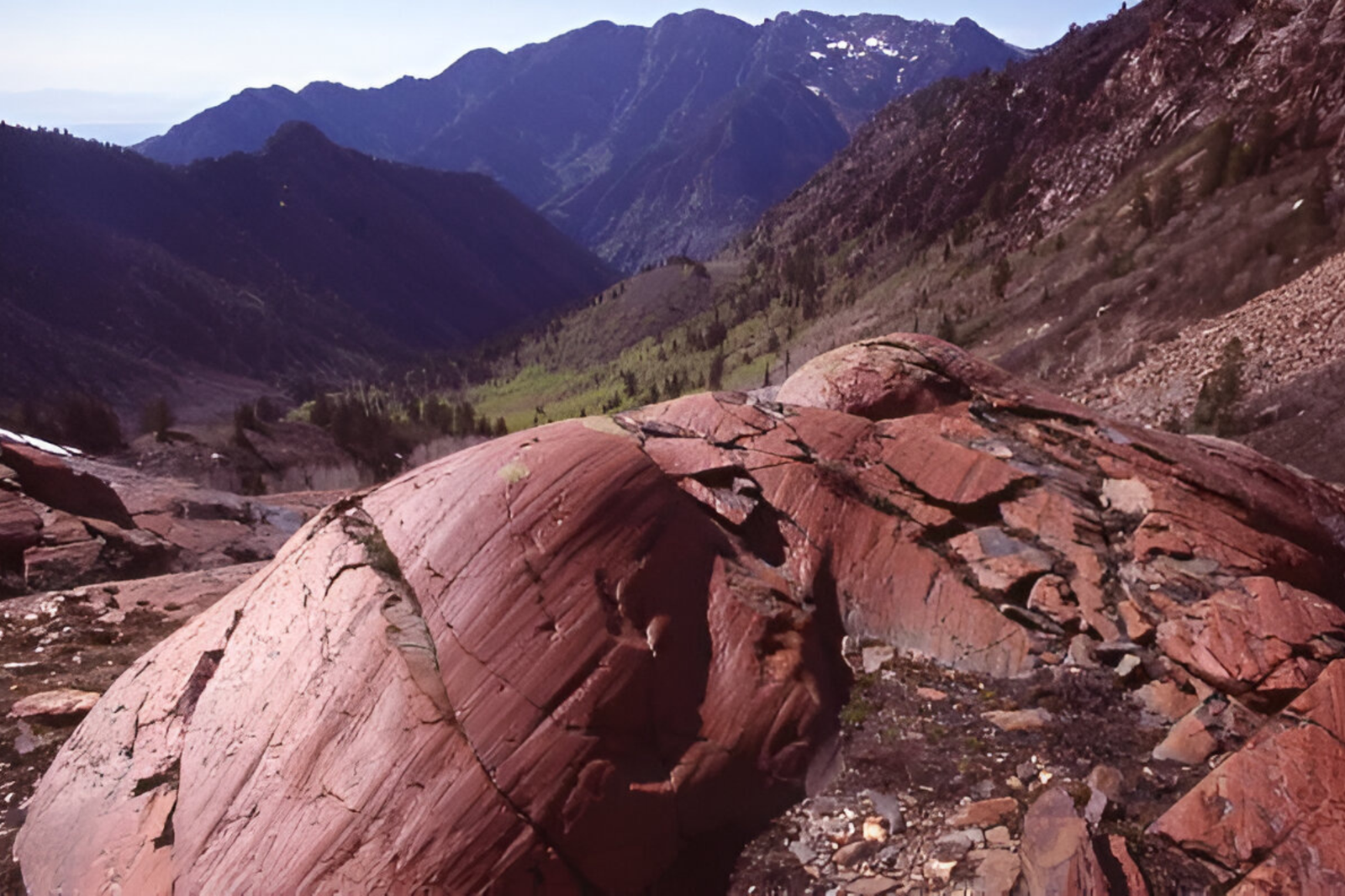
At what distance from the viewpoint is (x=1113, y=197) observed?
55.6 m

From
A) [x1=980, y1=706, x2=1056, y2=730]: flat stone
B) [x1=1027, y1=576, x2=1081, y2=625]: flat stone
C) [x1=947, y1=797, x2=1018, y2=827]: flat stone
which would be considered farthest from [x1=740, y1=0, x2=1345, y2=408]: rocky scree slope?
[x1=947, y1=797, x2=1018, y2=827]: flat stone

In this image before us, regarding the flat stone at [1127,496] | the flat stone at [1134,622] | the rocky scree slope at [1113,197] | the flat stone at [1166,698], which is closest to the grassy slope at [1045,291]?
the rocky scree slope at [1113,197]

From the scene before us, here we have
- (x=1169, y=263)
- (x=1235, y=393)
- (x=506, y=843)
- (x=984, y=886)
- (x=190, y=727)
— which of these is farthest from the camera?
(x=1169, y=263)

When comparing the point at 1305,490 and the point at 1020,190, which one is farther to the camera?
the point at 1020,190

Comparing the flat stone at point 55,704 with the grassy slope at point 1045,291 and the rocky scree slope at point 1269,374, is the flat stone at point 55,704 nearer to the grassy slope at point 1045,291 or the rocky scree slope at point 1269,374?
the rocky scree slope at point 1269,374

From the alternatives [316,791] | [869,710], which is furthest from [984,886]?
[316,791]

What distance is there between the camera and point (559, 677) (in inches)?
314

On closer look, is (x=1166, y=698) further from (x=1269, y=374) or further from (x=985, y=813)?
(x=1269, y=374)

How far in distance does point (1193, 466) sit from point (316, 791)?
12193mm

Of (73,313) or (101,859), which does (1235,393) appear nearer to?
(101,859)

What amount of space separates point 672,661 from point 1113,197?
2353 inches

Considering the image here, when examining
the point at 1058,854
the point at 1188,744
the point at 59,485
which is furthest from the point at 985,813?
the point at 59,485

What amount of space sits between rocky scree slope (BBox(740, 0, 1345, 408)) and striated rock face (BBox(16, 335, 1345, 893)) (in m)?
25.9

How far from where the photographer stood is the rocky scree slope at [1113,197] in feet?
114
